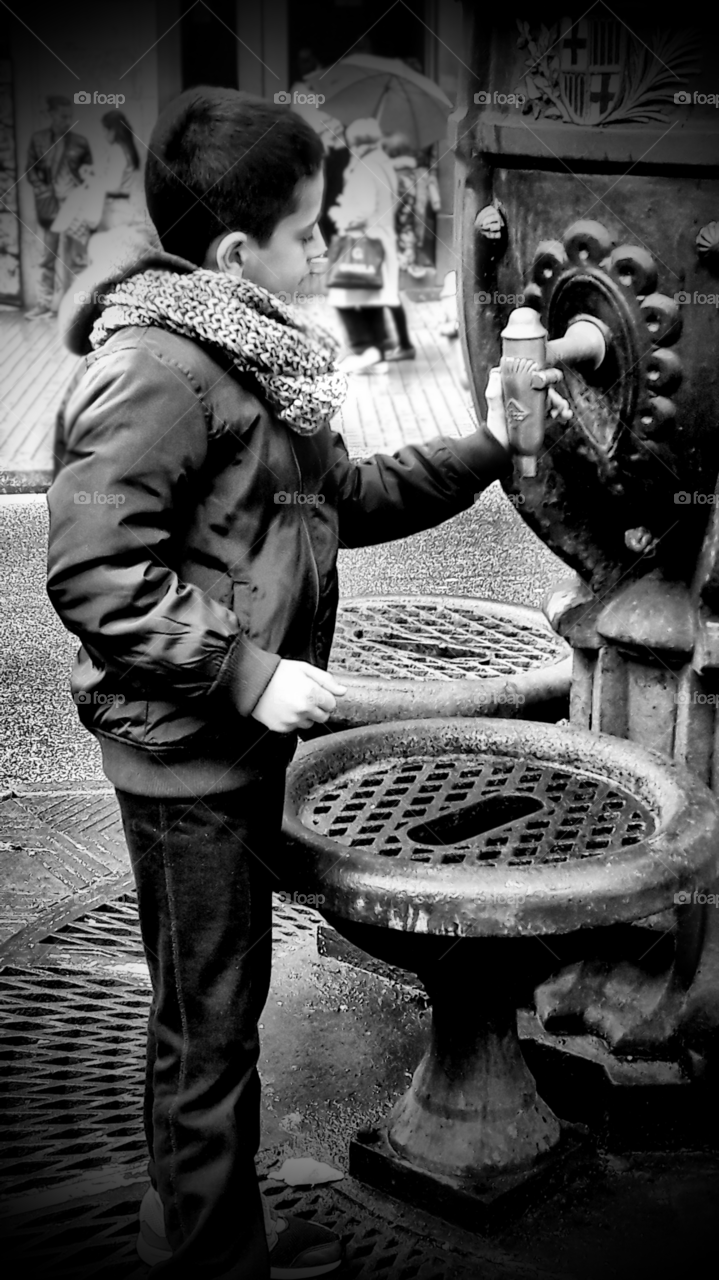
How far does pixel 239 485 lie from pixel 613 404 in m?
0.73

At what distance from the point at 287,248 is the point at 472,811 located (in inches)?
37.0

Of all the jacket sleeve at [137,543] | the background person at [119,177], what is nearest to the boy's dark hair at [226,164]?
the jacket sleeve at [137,543]

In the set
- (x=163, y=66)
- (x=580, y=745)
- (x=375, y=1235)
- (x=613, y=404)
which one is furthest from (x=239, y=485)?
(x=163, y=66)

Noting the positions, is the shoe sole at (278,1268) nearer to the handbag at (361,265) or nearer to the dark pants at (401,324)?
the handbag at (361,265)

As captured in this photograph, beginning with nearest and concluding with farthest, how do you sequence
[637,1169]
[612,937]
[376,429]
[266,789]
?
[266,789] < [612,937] < [637,1169] < [376,429]

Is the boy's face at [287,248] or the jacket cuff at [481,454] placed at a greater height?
the boy's face at [287,248]

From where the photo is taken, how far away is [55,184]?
12.1 metres

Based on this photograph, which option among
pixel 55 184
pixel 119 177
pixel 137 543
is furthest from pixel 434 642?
pixel 55 184

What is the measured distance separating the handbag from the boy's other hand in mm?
8699

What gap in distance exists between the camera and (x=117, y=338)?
1860 mm

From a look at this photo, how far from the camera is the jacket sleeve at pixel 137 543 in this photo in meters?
1.73

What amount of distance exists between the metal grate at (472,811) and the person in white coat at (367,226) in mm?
7301

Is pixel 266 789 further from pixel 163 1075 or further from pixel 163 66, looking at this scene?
pixel 163 66

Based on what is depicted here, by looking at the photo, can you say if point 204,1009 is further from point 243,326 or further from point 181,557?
point 243,326
